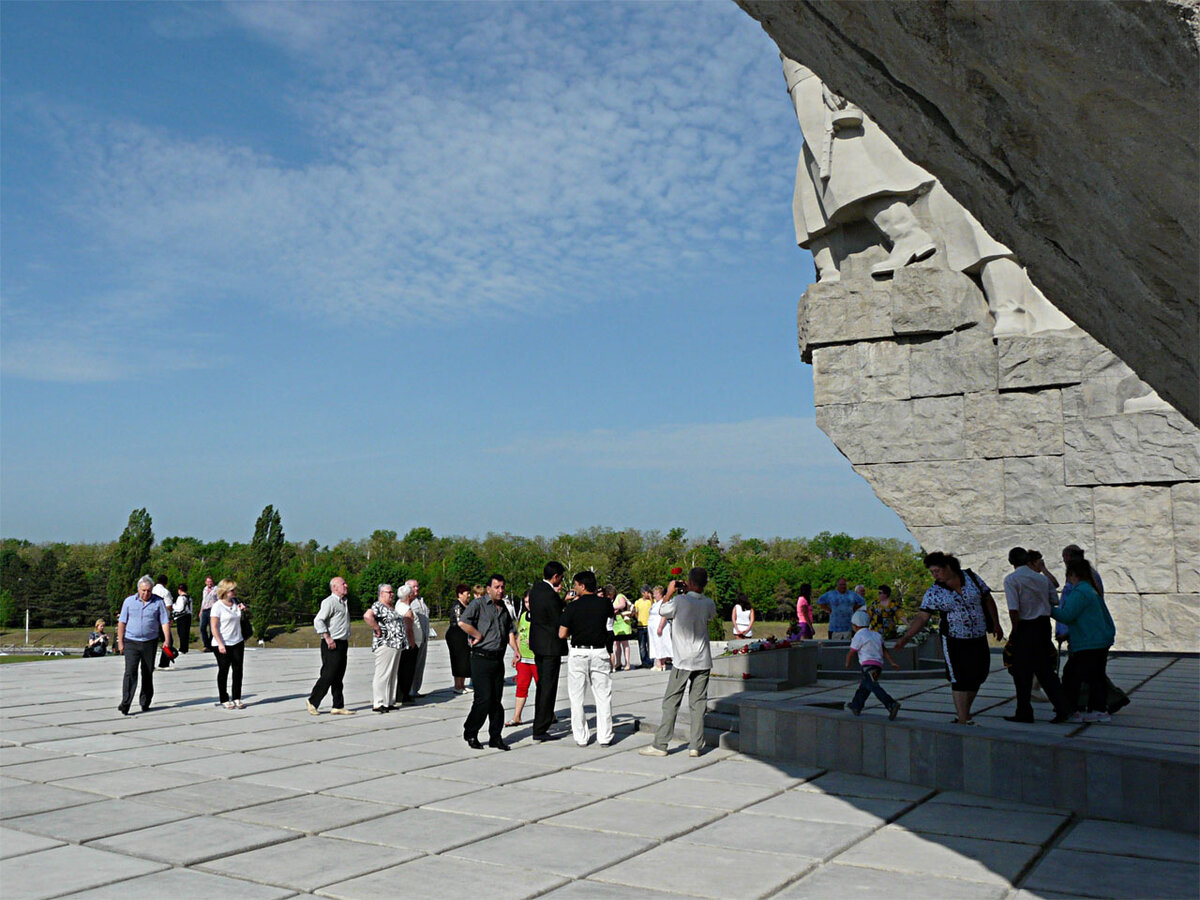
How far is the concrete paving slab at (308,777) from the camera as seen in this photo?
21.9 ft

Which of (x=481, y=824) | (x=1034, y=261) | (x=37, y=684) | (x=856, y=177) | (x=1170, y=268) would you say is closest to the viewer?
(x=1170, y=268)


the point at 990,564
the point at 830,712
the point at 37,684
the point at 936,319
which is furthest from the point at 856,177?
the point at 37,684

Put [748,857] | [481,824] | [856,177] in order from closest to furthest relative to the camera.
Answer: [748,857]
[481,824]
[856,177]

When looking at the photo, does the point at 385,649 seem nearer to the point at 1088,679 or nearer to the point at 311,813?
the point at 311,813

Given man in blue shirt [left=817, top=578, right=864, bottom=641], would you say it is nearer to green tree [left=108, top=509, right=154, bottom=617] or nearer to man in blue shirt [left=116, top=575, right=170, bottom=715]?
man in blue shirt [left=116, top=575, right=170, bottom=715]

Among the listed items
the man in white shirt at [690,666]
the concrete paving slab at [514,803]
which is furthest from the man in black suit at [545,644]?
the concrete paving slab at [514,803]

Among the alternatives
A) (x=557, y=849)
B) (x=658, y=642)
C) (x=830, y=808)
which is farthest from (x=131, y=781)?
(x=658, y=642)

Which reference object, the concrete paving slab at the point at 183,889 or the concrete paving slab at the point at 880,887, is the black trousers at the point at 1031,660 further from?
the concrete paving slab at the point at 183,889

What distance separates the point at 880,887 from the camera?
4395 millimetres

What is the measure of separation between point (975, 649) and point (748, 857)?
3188 millimetres

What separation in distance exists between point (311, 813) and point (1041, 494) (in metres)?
11.0

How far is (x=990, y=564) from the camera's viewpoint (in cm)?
1355

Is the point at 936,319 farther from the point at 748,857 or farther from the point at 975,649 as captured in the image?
the point at 748,857

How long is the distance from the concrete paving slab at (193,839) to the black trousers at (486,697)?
269cm
